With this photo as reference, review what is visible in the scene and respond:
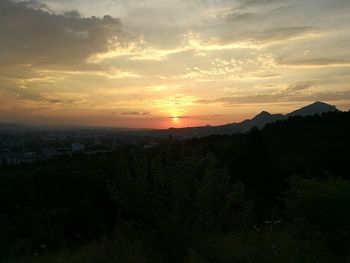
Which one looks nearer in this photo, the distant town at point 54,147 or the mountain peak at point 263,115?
the distant town at point 54,147

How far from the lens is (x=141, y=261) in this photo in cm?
509

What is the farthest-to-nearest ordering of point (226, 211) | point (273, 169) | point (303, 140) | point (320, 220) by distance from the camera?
point (303, 140), point (273, 169), point (226, 211), point (320, 220)

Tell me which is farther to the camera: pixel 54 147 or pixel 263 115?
pixel 263 115

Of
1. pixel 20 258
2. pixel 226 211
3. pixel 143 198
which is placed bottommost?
pixel 20 258

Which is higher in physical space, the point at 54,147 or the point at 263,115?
the point at 263,115

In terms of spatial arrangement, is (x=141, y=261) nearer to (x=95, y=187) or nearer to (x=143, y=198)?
(x=143, y=198)

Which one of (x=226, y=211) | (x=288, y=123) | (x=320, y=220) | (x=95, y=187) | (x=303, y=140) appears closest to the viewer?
(x=320, y=220)

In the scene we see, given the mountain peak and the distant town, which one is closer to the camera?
the distant town

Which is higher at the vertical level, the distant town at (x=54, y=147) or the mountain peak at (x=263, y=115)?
the mountain peak at (x=263, y=115)

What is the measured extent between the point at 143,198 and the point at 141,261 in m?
0.76

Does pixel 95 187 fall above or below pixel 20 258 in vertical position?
below

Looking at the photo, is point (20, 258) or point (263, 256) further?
point (20, 258)

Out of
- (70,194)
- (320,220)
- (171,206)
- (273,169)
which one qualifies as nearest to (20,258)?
(171,206)

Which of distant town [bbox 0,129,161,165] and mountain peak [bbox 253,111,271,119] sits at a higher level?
mountain peak [bbox 253,111,271,119]
